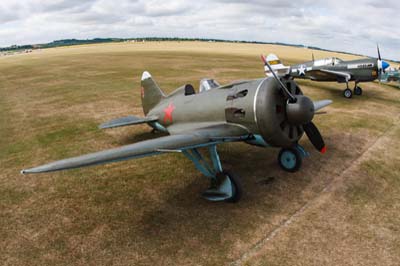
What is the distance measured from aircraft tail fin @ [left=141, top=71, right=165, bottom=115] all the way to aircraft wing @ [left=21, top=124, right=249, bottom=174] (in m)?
4.04

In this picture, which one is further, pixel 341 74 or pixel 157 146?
pixel 341 74

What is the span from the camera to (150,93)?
1056 centimetres

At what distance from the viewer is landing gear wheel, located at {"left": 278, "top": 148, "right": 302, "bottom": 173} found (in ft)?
25.3

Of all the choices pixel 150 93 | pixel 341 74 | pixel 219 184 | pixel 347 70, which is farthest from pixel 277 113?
pixel 347 70

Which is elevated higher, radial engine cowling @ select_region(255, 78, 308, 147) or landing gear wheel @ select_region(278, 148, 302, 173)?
radial engine cowling @ select_region(255, 78, 308, 147)

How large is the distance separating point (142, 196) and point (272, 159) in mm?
3874

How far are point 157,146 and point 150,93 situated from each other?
218 inches

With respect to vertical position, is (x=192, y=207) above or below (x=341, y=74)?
below

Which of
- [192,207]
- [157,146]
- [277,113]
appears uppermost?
[277,113]

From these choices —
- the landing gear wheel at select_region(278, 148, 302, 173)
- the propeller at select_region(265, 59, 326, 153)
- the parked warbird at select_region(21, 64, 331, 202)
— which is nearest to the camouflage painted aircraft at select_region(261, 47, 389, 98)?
the landing gear wheel at select_region(278, 148, 302, 173)

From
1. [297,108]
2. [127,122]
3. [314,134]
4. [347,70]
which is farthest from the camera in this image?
[347,70]

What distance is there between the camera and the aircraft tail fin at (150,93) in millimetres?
10352

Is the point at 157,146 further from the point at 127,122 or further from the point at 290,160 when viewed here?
the point at 127,122

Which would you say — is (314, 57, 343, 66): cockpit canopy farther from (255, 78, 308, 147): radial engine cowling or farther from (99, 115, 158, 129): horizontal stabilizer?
(255, 78, 308, 147): radial engine cowling
